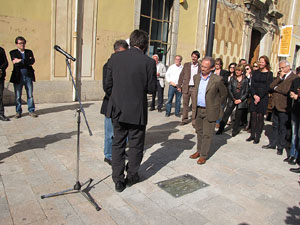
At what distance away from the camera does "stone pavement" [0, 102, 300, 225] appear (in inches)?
120

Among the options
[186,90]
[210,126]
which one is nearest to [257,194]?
[210,126]

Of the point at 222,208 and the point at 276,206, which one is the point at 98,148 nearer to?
the point at 222,208

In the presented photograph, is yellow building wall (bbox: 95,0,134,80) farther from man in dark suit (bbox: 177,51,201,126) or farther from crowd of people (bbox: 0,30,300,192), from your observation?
man in dark suit (bbox: 177,51,201,126)

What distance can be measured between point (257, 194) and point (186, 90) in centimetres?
399

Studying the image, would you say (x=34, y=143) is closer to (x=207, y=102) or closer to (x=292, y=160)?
(x=207, y=102)

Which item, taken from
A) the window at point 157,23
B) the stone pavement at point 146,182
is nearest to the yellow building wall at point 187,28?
the window at point 157,23

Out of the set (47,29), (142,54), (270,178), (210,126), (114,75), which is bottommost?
(270,178)

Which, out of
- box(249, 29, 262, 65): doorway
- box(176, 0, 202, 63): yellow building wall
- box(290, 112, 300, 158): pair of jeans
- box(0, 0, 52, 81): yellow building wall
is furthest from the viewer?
box(249, 29, 262, 65): doorway

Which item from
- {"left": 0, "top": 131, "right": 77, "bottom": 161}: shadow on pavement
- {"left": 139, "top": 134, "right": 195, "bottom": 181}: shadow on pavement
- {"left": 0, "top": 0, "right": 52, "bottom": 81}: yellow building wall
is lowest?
{"left": 139, "top": 134, "right": 195, "bottom": 181}: shadow on pavement

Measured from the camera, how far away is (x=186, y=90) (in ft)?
24.1

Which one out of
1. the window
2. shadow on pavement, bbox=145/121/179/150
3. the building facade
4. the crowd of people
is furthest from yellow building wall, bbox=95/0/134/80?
shadow on pavement, bbox=145/121/179/150

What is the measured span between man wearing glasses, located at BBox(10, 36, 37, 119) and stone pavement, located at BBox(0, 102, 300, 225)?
640 millimetres

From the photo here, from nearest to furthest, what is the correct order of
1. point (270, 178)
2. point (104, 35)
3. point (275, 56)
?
point (270, 178) → point (104, 35) → point (275, 56)

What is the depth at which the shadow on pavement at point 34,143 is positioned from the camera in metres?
4.56
